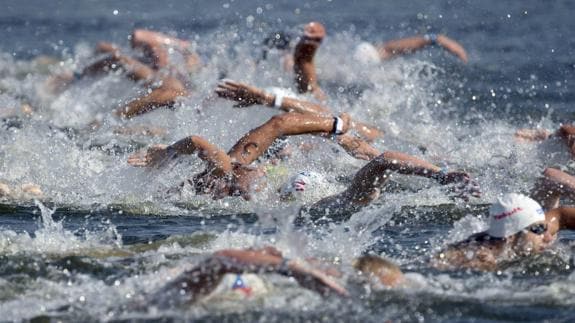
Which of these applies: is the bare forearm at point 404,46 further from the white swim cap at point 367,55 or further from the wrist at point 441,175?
the wrist at point 441,175

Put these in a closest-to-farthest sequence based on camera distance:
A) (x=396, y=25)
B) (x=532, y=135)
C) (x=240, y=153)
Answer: (x=240, y=153), (x=532, y=135), (x=396, y=25)

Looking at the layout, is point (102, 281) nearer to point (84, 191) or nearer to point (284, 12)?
point (84, 191)

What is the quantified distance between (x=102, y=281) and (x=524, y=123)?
896 cm

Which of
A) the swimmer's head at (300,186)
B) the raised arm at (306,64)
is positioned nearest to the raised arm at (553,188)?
the swimmer's head at (300,186)

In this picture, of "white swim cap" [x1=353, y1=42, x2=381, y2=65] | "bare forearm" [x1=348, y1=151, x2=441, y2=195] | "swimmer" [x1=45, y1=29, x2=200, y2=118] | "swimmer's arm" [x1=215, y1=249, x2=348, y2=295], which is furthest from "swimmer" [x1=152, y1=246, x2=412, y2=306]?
"white swim cap" [x1=353, y1=42, x2=381, y2=65]

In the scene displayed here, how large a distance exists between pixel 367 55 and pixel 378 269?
949cm

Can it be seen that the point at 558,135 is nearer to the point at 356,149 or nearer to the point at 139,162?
the point at 356,149

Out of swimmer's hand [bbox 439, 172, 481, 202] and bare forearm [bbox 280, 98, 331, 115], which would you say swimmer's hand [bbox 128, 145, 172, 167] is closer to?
bare forearm [bbox 280, 98, 331, 115]

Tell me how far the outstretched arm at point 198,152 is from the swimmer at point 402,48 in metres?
5.69

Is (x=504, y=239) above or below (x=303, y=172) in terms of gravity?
above

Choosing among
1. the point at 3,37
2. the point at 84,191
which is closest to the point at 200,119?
the point at 84,191

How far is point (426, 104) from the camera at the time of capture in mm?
16641

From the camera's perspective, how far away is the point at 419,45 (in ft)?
53.4

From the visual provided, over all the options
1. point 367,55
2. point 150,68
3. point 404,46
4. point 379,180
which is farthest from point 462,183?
point 367,55
